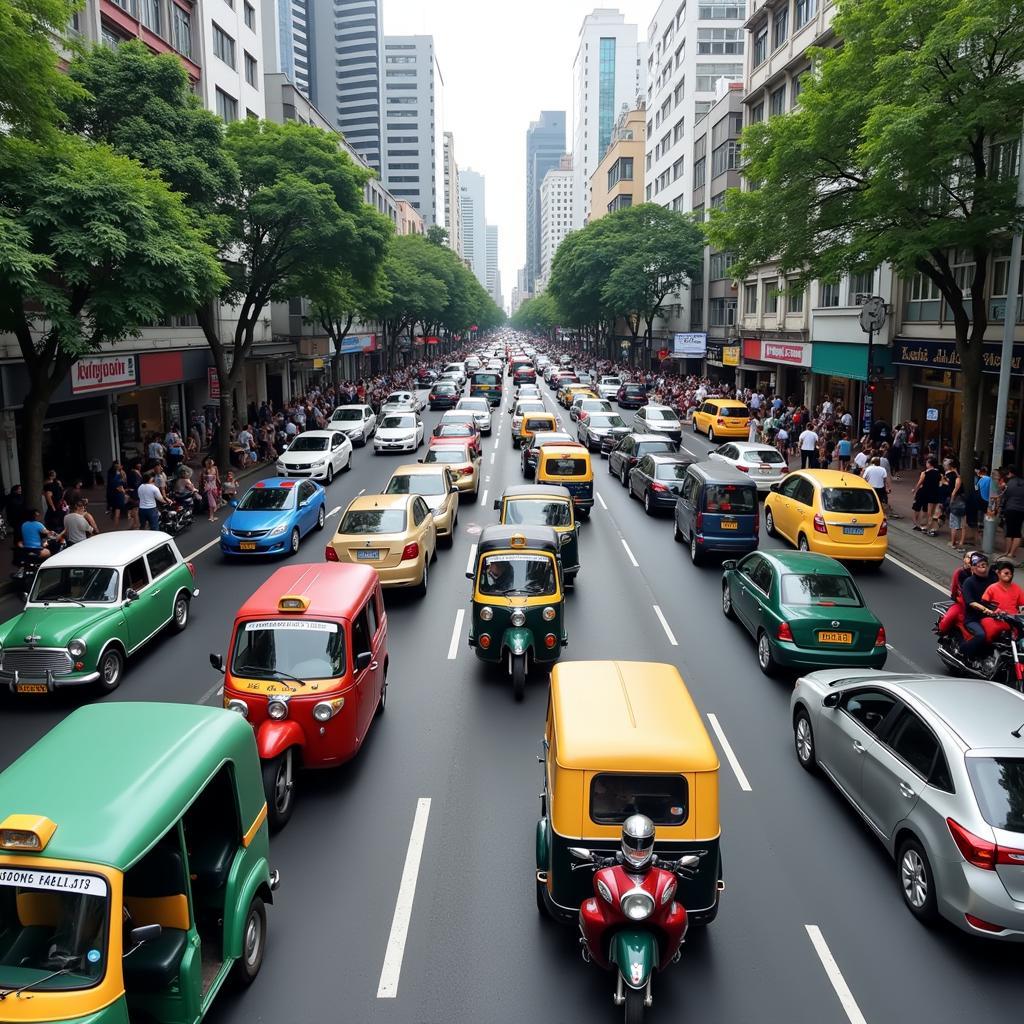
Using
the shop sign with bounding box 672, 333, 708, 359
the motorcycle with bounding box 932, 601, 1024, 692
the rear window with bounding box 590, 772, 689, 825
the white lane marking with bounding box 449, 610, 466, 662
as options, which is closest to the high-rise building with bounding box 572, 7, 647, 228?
the shop sign with bounding box 672, 333, 708, 359

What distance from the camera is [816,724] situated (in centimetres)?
990

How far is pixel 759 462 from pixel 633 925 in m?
21.4

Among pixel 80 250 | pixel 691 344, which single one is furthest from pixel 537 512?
pixel 691 344

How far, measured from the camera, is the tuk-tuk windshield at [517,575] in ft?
42.2

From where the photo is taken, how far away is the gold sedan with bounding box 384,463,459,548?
20.3 meters

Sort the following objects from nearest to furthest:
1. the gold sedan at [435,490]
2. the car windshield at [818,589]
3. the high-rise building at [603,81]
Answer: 1. the car windshield at [818,589]
2. the gold sedan at [435,490]
3. the high-rise building at [603,81]

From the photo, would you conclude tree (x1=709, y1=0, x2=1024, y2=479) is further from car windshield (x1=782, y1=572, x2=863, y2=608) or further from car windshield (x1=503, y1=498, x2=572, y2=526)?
car windshield (x1=503, y1=498, x2=572, y2=526)

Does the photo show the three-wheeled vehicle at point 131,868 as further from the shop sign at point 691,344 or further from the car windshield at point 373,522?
the shop sign at point 691,344

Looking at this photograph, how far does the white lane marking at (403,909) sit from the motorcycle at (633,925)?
158 centimetres

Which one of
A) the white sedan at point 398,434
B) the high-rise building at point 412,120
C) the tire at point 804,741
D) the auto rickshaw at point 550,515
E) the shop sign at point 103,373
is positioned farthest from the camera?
the high-rise building at point 412,120

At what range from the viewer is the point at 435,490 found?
68.6 feet

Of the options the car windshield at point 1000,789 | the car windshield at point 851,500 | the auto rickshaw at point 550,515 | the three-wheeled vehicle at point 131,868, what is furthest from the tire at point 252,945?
the car windshield at point 851,500

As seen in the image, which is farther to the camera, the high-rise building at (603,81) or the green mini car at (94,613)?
the high-rise building at (603,81)

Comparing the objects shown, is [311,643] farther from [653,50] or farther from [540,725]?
[653,50]
